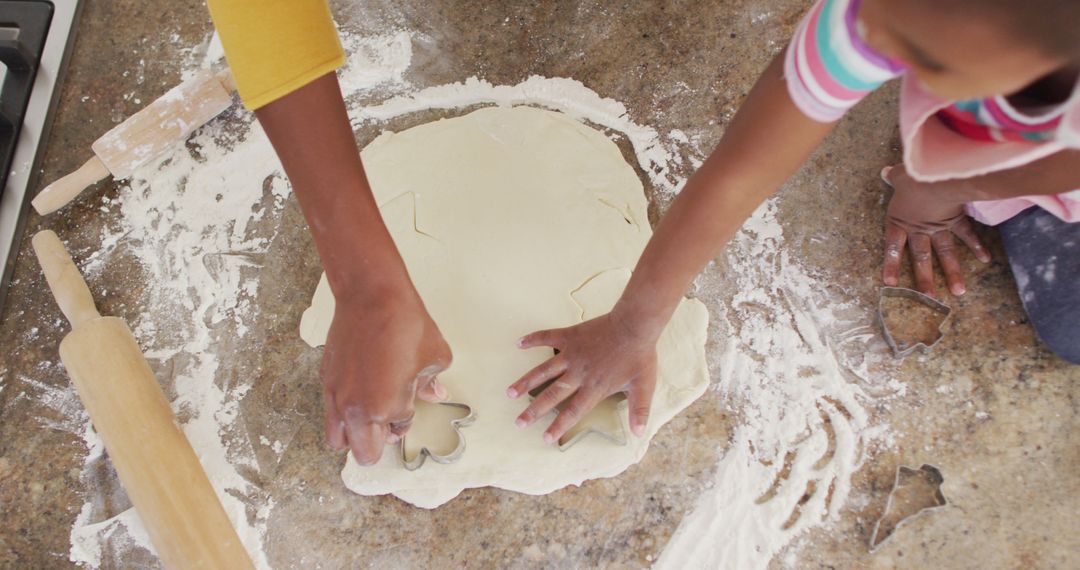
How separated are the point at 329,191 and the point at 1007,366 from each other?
1106 mm

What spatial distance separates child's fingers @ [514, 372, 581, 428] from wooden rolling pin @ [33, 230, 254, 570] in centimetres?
47

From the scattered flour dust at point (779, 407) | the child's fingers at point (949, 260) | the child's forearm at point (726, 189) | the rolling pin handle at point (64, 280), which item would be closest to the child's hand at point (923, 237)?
the child's fingers at point (949, 260)

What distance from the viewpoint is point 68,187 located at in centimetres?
118

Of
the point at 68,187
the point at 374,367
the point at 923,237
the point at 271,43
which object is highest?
the point at 68,187

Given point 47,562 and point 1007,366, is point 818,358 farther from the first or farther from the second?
point 47,562

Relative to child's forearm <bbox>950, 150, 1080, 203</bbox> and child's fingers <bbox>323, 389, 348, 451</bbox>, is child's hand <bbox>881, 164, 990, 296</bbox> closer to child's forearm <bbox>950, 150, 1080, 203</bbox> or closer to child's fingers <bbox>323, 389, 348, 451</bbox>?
child's forearm <bbox>950, 150, 1080, 203</bbox>

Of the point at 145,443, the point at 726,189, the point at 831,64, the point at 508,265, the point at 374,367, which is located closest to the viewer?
the point at 831,64

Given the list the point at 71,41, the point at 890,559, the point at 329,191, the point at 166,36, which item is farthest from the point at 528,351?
the point at 71,41

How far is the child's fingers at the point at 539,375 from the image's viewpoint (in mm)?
1021

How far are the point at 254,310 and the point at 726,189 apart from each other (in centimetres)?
83

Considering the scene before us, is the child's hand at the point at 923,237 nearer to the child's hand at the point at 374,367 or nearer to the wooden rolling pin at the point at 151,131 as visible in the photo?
the child's hand at the point at 374,367

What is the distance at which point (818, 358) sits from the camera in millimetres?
1122

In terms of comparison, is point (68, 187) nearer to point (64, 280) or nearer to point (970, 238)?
point (64, 280)

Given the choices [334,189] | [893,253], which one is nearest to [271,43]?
[334,189]
